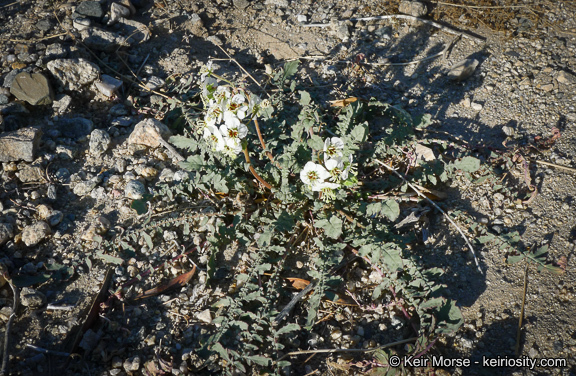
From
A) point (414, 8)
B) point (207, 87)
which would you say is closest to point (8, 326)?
point (207, 87)

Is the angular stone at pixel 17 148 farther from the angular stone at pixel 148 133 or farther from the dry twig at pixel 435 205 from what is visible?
the dry twig at pixel 435 205

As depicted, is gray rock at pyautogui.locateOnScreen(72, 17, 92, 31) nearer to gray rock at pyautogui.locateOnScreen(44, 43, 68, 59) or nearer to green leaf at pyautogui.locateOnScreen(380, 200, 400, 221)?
gray rock at pyautogui.locateOnScreen(44, 43, 68, 59)

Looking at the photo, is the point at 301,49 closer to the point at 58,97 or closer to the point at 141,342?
the point at 58,97

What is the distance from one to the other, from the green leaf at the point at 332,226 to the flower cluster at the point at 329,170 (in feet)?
1.03

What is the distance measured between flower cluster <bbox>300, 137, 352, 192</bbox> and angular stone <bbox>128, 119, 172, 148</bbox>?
160cm

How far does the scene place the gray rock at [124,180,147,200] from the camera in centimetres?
339

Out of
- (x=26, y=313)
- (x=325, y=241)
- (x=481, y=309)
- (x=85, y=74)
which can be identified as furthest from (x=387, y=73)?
(x=26, y=313)

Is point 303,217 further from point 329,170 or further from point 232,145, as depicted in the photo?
point 232,145

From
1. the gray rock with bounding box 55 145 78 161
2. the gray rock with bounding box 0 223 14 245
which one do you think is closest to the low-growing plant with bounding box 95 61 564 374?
the gray rock with bounding box 0 223 14 245

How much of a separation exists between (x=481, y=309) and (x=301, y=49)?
10.6ft

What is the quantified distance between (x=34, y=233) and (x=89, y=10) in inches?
110

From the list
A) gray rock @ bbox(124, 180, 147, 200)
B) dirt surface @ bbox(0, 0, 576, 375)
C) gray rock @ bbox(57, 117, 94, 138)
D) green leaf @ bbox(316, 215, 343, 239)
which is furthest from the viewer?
gray rock @ bbox(57, 117, 94, 138)

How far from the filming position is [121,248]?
3186mm

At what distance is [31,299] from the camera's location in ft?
9.32
